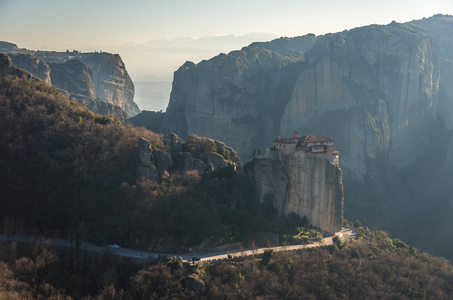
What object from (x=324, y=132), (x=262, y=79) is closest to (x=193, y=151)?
(x=324, y=132)

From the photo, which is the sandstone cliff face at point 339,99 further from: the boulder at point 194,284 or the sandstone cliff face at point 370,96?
the boulder at point 194,284

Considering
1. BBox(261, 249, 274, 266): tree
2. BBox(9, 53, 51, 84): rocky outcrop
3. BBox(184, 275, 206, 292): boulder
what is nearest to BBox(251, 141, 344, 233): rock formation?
BBox(261, 249, 274, 266): tree

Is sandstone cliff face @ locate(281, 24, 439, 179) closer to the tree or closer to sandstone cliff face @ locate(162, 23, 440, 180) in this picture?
sandstone cliff face @ locate(162, 23, 440, 180)

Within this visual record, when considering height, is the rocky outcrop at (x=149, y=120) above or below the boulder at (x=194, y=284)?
above

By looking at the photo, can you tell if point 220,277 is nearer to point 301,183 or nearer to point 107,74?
point 301,183

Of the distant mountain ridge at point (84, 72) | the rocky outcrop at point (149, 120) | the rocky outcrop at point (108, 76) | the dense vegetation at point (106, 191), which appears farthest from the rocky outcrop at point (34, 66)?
the dense vegetation at point (106, 191)

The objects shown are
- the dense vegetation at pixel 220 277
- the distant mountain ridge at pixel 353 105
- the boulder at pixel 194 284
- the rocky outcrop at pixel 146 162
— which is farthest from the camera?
the distant mountain ridge at pixel 353 105
